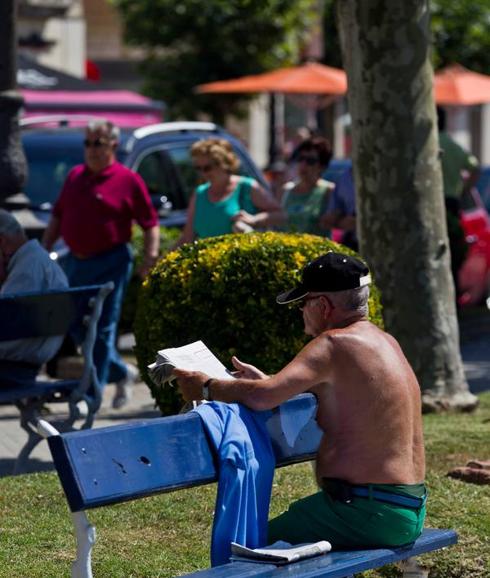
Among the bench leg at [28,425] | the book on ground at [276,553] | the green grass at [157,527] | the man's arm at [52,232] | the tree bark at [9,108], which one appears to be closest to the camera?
the book on ground at [276,553]

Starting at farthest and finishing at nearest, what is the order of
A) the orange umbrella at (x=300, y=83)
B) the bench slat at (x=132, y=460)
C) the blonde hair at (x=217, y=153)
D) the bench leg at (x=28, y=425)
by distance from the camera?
1. the orange umbrella at (x=300, y=83)
2. the blonde hair at (x=217, y=153)
3. the bench leg at (x=28, y=425)
4. the bench slat at (x=132, y=460)

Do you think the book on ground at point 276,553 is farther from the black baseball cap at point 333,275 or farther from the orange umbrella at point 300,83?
the orange umbrella at point 300,83

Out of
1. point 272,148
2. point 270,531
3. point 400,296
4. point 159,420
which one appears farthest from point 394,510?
point 272,148

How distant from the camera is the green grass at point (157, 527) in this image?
240 inches

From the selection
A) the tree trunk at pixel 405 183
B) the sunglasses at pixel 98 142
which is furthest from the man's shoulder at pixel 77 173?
the tree trunk at pixel 405 183

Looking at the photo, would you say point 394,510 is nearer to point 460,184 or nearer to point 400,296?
point 400,296

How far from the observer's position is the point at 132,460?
15.7ft

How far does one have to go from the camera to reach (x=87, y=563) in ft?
15.4

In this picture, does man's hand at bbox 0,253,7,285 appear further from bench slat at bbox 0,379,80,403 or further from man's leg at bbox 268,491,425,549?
man's leg at bbox 268,491,425,549

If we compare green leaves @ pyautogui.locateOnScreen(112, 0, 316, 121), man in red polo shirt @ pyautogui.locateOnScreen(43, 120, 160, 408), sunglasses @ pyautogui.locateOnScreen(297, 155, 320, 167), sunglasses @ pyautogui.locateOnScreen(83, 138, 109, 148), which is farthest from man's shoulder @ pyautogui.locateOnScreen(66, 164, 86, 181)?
green leaves @ pyautogui.locateOnScreen(112, 0, 316, 121)

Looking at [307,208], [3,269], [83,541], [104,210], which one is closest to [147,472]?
[83,541]

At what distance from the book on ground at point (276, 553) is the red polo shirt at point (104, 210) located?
18.2ft

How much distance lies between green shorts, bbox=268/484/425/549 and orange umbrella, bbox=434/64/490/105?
56.1 ft

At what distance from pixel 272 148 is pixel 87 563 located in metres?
23.8
